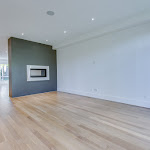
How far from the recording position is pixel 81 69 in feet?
16.9

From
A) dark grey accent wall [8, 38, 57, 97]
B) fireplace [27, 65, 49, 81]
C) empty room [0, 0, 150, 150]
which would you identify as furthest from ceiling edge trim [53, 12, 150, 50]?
fireplace [27, 65, 49, 81]

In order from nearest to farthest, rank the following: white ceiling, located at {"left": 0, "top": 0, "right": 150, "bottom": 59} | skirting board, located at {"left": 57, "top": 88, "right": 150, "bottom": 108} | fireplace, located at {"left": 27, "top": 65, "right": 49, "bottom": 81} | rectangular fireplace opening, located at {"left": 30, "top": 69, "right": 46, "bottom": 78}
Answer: white ceiling, located at {"left": 0, "top": 0, "right": 150, "bottom": 59}, skirting board, located at {"left": 57, "top": 88, "right": 150, "bottom": 108}, fireplace, located at {"left": 27, "top": 65, "right": 49, "bottom": 81}, rectangular fireplace opening, located at {"left": 30, "top": 69, "right": 46, "bottom": 78}

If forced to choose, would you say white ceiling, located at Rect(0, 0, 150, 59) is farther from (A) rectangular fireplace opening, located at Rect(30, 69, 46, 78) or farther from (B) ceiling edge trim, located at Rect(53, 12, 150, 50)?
(A) rectangular fireplace opening, located at Rect(30, 69, 46, 78)

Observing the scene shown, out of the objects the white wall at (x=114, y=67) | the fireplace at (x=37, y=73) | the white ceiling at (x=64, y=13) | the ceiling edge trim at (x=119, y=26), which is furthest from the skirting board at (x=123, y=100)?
the white ceiling at (x=64, y=13)

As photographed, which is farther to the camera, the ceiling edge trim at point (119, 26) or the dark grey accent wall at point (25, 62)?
the dark grey accent wall at point (25, 62)

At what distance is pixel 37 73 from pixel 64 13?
373 cm

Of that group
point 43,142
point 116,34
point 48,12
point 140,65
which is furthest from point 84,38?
point 43,142

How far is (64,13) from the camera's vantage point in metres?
2.94

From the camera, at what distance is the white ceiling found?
254 cm

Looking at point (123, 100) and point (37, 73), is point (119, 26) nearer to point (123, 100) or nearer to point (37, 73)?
point (123, 100)

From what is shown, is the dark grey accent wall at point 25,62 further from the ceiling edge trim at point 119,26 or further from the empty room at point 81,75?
the ceiling edge trim at point 119,26

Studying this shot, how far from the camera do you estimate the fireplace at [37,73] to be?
5.24 metres

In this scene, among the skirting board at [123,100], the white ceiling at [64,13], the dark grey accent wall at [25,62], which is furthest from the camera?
the dark grey accent wall at [25,62]

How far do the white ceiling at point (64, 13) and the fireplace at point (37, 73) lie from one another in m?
1.91
